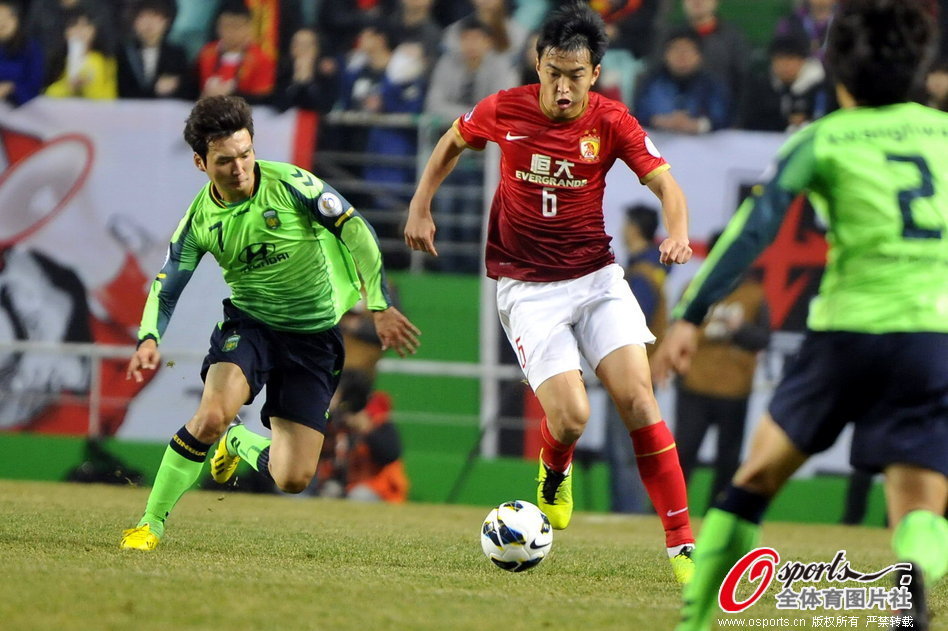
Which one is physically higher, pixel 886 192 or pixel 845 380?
pixel 886 192

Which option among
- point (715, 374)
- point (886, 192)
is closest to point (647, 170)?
point (886, 192)

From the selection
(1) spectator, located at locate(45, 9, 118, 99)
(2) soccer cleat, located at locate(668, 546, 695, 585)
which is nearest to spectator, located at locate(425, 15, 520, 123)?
(1) spectator, located at locate(45, 9, 118, 99)

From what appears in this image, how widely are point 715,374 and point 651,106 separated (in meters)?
2.76

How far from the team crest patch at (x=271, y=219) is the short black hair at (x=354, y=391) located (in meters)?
6.03

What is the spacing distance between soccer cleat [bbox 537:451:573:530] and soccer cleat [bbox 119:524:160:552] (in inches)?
80.3

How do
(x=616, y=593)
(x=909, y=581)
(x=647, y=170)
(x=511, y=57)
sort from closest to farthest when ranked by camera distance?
1. (x=909, y=581)
2. (x=616, y=593)
3. (x=647, y=170)
4. (x=511, y=57)

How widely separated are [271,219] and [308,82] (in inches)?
287

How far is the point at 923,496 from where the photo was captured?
4188 millimetres

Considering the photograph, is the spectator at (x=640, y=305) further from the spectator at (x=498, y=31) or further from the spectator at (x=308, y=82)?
the spectator at (x=308, y=82)

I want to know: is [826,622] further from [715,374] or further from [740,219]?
[715,374]

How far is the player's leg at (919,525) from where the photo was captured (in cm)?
409

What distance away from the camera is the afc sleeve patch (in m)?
7.08

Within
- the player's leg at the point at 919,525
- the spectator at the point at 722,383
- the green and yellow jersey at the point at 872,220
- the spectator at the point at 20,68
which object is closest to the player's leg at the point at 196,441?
the green and yellow jersey at the point at 872,220

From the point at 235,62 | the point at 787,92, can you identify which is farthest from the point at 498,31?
the point at 787,92
